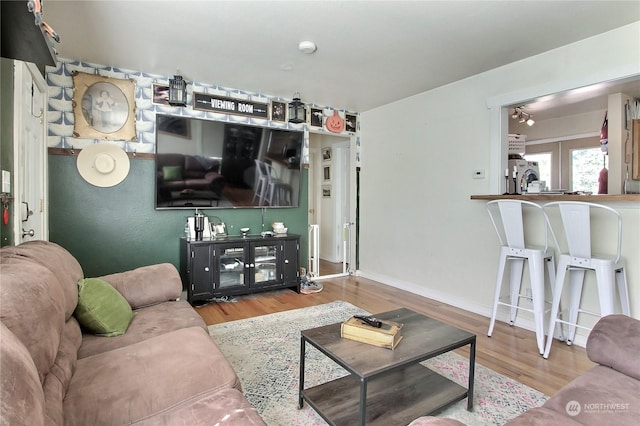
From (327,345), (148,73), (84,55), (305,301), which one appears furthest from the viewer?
(305,301)

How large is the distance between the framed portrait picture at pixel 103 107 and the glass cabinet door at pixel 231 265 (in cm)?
150

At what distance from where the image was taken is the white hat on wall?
3.27m

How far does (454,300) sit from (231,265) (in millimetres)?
2488

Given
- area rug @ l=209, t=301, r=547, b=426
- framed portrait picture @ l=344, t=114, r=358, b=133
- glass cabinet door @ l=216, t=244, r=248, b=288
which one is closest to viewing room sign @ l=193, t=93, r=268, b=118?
framed portrait picture @ l=344, t=114, r=358, b=133

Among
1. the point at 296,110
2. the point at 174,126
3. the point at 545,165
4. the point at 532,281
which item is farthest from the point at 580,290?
the point at 545,165

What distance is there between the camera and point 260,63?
127 inches

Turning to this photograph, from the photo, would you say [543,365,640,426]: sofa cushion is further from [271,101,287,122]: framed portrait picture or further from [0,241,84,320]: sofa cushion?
[271,101,287,122]: framed portrait picture

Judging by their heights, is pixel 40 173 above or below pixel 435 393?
above

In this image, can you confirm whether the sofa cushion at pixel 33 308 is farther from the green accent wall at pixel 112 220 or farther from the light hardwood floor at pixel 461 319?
the green accent wall at pixel 112 220

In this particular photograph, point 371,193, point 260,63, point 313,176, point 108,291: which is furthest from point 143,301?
point 313,176

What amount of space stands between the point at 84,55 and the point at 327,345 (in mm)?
3374

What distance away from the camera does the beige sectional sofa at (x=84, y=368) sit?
2.40 feet

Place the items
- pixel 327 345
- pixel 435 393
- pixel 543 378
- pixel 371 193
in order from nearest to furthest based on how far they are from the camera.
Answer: pixel 327 345
pixel 435 393
pixel 543 378
pixel 371 193

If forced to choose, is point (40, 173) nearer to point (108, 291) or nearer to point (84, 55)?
point (84, 55)
